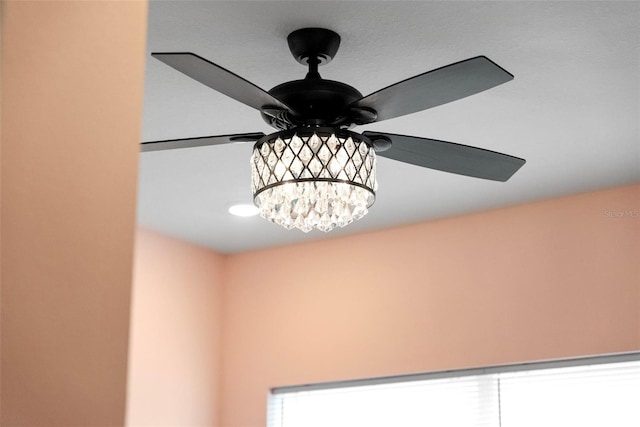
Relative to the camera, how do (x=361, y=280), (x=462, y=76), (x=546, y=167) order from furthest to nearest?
(x=361, y=280)
(x=546, y=167)
(x=462, y=76)

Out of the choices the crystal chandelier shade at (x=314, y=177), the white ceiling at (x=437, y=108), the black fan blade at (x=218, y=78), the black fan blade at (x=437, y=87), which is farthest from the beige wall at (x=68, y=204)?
the white ceiling at (x=437, y=108)

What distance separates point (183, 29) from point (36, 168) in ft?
4.29

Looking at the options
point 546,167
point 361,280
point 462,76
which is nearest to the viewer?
point 462,76

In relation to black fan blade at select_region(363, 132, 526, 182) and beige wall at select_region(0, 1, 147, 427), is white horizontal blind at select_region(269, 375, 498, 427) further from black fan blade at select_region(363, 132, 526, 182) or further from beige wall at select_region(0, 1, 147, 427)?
beige wall at select_region(0, 1, 147, 427)

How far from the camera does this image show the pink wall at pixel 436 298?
3324 millimetres

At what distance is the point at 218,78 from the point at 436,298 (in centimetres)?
213

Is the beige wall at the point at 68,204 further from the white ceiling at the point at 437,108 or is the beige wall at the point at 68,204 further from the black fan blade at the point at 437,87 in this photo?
the white ceiling at the point at 437,108

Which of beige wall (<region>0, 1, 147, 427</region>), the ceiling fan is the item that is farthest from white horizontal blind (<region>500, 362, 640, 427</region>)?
beige wall (<region>0, 1, 147, 427</region>)

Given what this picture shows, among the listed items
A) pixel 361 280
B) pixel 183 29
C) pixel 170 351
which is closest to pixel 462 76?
pixel 183 29

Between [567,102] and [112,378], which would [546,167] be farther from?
[112,378]

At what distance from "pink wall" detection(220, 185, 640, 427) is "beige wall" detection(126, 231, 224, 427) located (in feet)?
0.31

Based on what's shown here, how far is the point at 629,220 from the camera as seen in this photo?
10.8 ft

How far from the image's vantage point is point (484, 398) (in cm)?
348

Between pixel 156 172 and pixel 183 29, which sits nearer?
pixel 183 29
